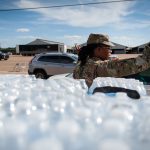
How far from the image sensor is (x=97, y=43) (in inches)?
137

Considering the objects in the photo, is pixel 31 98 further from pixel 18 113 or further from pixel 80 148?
pixel 80 148

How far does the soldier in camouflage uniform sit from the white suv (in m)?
14.8

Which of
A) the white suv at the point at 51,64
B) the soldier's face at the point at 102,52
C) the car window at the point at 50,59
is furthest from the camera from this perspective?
the car window at the point at 50,59

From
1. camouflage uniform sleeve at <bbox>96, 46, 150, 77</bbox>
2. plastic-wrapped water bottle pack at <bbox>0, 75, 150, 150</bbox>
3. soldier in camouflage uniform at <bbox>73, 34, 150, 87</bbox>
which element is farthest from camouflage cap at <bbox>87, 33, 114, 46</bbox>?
plastic-wrapped water bottle pack at <bbox>0, 75, 150, 150</bbox>

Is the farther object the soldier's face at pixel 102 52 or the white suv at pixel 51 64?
the white suv at pixel 51 64

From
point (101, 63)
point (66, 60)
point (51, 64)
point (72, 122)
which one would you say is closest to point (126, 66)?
point (101, 63)

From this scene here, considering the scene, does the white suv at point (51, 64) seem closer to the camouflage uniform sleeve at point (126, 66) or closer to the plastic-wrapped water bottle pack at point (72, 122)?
the camouflage uniform sleeve at point (126, 66)

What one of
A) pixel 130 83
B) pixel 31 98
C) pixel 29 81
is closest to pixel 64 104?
pixel 31 98

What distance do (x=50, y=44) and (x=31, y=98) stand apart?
108 meters

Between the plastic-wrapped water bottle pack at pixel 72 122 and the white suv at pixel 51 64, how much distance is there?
17.6 metres

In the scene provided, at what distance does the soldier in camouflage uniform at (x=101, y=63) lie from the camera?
2.76 metres

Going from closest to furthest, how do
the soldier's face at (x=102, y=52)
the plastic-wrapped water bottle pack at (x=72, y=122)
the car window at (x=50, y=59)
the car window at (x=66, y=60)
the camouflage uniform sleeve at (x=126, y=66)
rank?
the plastic-wrapped water bottle pack at (x=72, y=122) → the camouflage uniform sleeve at (x=126, y=66) → the soldier's face at (x=102, y=52) → the car window at (x=66, y=60) → the car window at (x=50, y=59)

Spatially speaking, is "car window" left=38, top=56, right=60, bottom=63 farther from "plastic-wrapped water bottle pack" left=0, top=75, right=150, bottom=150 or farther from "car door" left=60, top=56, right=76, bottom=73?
"plastic-wrapped water bottle pack" left=0, top=75, right=150, bottom=150

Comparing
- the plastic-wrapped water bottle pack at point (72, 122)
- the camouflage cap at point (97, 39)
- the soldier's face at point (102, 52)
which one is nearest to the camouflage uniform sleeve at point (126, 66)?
the soldier's face at point (102, 52)
